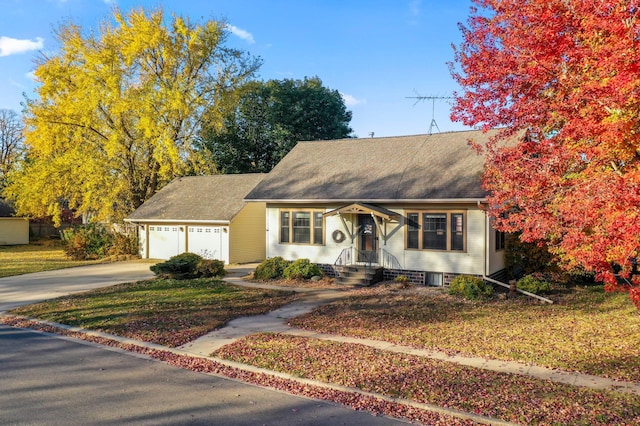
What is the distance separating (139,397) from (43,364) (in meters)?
2.82

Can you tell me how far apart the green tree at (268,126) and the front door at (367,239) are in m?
18.5

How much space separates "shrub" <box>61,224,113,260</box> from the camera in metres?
26.9

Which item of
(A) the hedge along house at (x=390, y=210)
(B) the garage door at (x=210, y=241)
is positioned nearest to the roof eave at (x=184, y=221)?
(B) the garage door at (x=210, y=241)

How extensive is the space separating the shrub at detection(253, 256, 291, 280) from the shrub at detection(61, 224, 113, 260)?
13.7 meters

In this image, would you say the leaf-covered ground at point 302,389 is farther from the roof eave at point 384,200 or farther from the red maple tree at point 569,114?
the roof eave at point 384,200

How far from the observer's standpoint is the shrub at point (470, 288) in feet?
46.1

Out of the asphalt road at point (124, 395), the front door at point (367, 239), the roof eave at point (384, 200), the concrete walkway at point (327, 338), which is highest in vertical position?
the roof eave at point (384, 200)

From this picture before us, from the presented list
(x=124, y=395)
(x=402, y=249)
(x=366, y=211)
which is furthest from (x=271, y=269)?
(x=124, y=395)

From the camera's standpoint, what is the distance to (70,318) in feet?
39.1

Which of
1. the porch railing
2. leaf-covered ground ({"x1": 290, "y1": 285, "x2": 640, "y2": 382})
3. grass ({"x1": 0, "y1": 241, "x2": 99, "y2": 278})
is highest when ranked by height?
the porch railing

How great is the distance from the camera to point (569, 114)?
9133mm

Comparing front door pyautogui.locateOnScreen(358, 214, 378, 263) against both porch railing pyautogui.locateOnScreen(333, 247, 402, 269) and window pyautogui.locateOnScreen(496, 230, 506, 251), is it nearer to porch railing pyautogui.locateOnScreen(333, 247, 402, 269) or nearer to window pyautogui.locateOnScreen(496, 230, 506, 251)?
porch railing pyautogui.locateOnScreen(333, 247, 402, 269)

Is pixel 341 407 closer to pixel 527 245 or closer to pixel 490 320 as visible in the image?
pixel 490 320

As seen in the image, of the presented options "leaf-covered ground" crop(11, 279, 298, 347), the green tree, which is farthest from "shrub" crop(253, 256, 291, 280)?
the green tree
